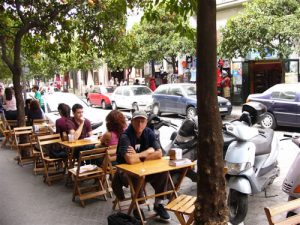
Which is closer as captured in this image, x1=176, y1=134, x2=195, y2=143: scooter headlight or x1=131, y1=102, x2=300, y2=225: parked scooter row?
x1=131, y1=102, x2=300, y2=225: parked scooter row

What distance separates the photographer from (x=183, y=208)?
425 centimetres

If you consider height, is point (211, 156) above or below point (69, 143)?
above

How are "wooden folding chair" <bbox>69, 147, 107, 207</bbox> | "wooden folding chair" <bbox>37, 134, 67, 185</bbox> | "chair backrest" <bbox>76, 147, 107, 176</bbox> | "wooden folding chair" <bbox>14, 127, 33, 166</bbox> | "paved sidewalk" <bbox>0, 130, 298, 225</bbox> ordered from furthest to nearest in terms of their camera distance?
"wooden folding chair" <bbox>14, 127, 33, 166</bbox>, "wooden folding chair" <bbox>37, 134, 67, 185</bbox>, "wooden folding chair" <bbox>69, 147, 107, 207</bbox>, "chair backrest" <bbox>76, 147, 107, 176</bbox>, "paved sidewalk" <bbox>0, 130, 298, 225</bbox>

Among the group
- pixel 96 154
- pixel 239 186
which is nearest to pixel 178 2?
pixel 239 186

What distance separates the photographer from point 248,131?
5.25 metres

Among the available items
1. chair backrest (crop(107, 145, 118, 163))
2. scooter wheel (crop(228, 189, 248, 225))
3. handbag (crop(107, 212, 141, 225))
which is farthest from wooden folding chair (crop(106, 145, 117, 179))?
scooter wheel (crop(228, 189, 248, 225))

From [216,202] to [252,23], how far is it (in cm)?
1358

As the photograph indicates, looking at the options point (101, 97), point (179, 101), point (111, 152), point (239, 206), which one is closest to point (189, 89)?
point (179, 101)

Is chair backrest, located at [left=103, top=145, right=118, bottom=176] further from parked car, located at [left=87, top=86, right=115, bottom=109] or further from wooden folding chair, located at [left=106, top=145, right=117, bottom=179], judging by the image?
parked car, located at [left=87, top=86, right=115, bottom=109]

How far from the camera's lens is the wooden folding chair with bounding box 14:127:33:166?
9.38 meters

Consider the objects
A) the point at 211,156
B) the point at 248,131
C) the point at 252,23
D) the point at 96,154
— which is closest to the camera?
the point at 211,156

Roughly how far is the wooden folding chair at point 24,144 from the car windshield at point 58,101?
3688mm

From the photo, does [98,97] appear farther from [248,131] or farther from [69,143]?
[248,131]

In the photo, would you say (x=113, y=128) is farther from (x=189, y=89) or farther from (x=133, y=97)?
(x=133, y=97)
